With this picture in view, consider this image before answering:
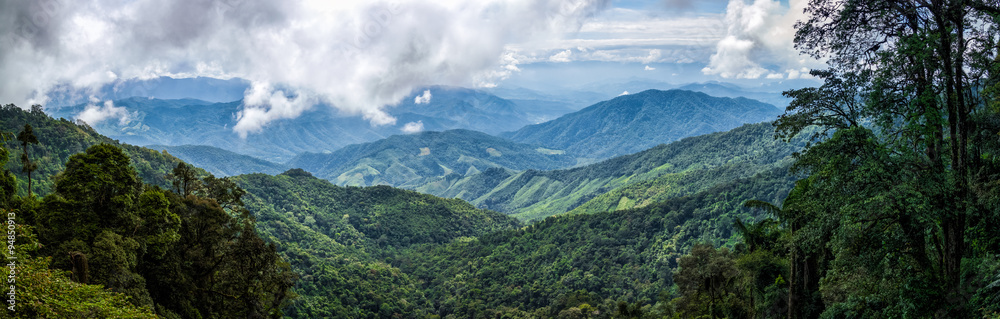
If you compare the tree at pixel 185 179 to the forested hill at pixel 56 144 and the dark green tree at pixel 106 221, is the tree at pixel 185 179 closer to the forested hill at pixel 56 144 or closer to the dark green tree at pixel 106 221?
the dark green tree at pixel 106 221

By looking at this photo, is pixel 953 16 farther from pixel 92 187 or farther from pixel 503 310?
pixel 503 310

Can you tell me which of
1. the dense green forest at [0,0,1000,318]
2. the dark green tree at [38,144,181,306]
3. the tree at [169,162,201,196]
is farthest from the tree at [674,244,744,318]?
the tree at [169,162,201,196]

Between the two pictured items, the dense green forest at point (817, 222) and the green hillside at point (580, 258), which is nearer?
the dense green forest at point (817, 222)

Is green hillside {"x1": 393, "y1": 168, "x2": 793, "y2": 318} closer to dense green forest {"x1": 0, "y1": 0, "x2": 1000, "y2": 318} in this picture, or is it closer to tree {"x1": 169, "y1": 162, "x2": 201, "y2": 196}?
dense green forest {"x1": 0, "y1": 0, "x2": 1000, "y2": 318}

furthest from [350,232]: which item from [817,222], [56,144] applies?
[817,222]

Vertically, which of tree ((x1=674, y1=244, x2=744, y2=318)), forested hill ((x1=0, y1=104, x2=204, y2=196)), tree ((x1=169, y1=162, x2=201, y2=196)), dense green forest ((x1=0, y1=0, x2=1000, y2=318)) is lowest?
tree ((x1=674, y1=244, x2=744, y2=318))

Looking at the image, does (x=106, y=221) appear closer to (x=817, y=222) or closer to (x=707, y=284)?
(x=817, y=222)

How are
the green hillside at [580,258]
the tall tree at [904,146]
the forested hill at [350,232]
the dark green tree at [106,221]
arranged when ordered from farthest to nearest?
1. the green hillside at [580,258]
2. the forested hill at [350,232]
3. the dark green tree at [106,221]
4. the tall tree at [904,146]

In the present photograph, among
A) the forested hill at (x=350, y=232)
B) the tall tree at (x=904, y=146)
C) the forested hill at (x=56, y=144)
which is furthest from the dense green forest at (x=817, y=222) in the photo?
the forested hill at (x=56, y=144)

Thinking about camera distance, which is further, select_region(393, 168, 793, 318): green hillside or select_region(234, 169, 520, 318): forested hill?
select_region(393, 168, 793, 318): green hillside
